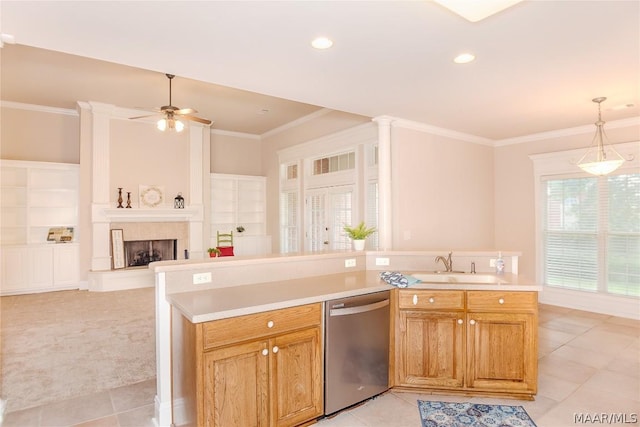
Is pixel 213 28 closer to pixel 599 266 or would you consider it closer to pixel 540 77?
pixel 540 77

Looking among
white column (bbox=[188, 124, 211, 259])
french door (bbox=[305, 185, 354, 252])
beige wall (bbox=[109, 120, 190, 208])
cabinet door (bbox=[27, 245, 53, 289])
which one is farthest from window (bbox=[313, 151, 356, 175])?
cabinet door (bbox=[27, 245, 53, 289])

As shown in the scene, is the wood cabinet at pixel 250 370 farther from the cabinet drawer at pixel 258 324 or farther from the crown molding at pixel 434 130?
the crown molding at pixel 434 130

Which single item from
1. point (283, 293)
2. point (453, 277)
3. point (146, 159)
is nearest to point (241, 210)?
point (146, 159)

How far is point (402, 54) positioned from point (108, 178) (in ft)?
18.8

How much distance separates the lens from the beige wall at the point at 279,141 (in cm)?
622

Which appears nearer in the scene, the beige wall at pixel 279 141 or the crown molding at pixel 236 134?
the beige wall at pixel 279 141

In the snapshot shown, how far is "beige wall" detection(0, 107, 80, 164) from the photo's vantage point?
637 cm

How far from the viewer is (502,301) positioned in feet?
9.50

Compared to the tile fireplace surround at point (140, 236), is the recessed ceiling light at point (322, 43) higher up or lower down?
higher up

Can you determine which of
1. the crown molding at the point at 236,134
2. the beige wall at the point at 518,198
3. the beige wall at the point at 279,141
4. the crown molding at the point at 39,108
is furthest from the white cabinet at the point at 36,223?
the beige wall at the point at 518,198

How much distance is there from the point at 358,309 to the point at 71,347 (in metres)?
3.16

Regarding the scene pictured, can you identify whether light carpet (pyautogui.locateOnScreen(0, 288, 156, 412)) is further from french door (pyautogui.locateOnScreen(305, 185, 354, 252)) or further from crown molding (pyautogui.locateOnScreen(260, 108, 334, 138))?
crown molding (pyautogui.locateOnScreen(260, 108, 334, 138))

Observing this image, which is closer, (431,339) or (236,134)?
(431,339)

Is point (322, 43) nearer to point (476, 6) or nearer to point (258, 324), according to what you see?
point (476, 6)
